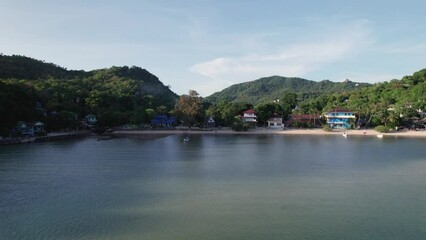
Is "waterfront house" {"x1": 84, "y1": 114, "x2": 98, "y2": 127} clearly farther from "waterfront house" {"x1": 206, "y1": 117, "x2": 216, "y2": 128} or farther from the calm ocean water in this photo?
the calm ocean water

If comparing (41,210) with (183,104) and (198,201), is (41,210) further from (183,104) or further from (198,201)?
(183,104)

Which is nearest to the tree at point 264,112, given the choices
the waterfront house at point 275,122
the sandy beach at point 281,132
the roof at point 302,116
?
the waterfront house at point 275,122

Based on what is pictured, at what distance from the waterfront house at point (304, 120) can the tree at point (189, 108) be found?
758 inches

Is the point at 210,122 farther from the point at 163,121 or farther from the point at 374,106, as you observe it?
the point at 374,106

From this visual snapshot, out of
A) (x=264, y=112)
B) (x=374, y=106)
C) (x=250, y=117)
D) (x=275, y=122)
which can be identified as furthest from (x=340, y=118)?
(x=250, y=117)

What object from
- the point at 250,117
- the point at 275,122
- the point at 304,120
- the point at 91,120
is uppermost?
the point at 250,117

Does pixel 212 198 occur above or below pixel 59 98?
below

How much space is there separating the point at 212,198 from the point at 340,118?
185 feet

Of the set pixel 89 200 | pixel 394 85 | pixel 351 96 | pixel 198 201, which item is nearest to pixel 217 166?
pixel 198 201

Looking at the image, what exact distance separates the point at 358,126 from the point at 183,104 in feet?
109

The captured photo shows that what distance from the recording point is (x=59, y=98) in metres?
66.5

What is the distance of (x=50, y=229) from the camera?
1351cm

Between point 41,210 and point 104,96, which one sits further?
point 104,96

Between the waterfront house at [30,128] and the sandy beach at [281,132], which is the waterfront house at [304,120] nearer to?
the sandy beach at [281,132]
